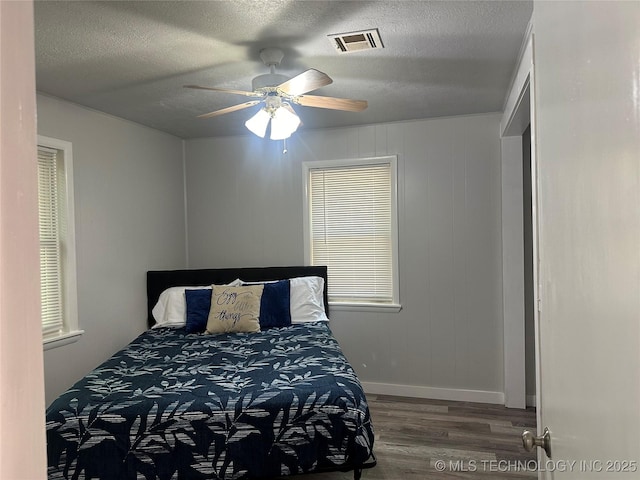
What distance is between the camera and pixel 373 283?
13.5 feet

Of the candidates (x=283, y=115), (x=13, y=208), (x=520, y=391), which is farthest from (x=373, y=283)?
(x=13, y=208)

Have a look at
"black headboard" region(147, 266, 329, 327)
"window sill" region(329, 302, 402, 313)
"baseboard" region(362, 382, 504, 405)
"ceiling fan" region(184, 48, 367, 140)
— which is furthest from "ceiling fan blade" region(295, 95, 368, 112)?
"baseboard" region(362, 382, 504, 405)

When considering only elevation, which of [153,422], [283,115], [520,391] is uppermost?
[283,115]

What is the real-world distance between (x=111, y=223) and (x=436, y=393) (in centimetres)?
311

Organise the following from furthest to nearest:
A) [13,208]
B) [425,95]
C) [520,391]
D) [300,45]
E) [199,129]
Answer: [199,129] < [520,391] < [425,95] < [300,45] < [13,208]

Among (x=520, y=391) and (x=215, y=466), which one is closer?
(x=215, y=466)

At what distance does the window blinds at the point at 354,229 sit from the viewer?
160 inches

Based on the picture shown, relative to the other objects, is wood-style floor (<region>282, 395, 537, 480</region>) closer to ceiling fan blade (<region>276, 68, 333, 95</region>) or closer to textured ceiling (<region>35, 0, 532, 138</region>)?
ceiling fan blade (<region>276, 68, 333, 95</region>)

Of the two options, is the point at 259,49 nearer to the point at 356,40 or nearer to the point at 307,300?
the point at 356,40

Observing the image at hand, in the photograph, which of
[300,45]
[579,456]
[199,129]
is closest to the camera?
[579,456]

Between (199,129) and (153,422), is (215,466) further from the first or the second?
(199,129)

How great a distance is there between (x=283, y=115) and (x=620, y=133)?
84.4 inches

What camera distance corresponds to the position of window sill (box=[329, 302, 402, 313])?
3.98 metres

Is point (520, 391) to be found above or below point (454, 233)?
below
